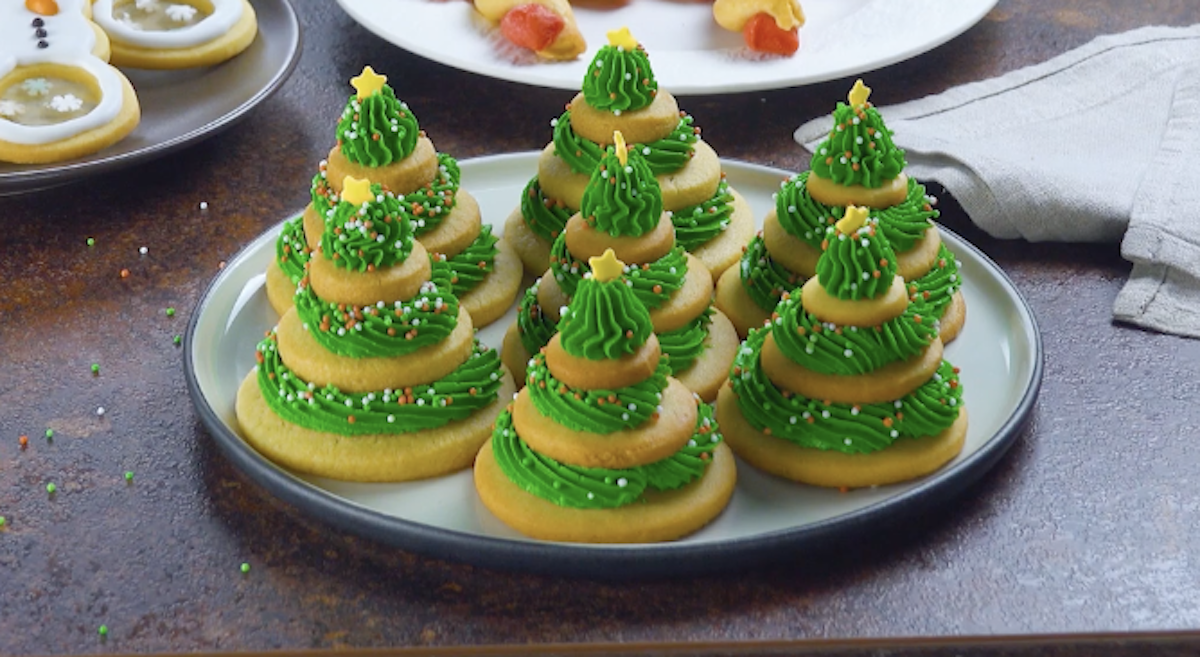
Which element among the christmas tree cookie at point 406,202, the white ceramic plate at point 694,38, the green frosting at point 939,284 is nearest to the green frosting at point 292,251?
the christmas tree cookie at point 406,202

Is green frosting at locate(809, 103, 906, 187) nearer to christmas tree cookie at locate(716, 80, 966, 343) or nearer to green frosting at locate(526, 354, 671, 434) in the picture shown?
christmas tree cookie at locate(716, 80, 966, 343)

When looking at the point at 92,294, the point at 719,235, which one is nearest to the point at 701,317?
the point at 719,235

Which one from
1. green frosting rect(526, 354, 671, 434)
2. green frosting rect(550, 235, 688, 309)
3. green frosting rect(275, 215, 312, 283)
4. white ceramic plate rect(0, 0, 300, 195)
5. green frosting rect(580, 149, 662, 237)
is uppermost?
green frosting rect(580, 149, 662, 237)

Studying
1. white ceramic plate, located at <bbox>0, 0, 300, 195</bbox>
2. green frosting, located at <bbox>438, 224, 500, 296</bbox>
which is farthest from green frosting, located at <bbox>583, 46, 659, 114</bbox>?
white ceramic plate, located at <bbox>0, 0, 300, 195</bbox>

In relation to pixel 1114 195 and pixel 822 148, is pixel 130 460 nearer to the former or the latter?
pixel 822 148

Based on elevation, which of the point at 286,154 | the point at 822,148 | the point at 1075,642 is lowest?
the point at 286,154

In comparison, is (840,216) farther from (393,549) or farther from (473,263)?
(393,549)

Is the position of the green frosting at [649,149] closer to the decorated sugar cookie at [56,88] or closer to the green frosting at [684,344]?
the green frosting at [684,344]
